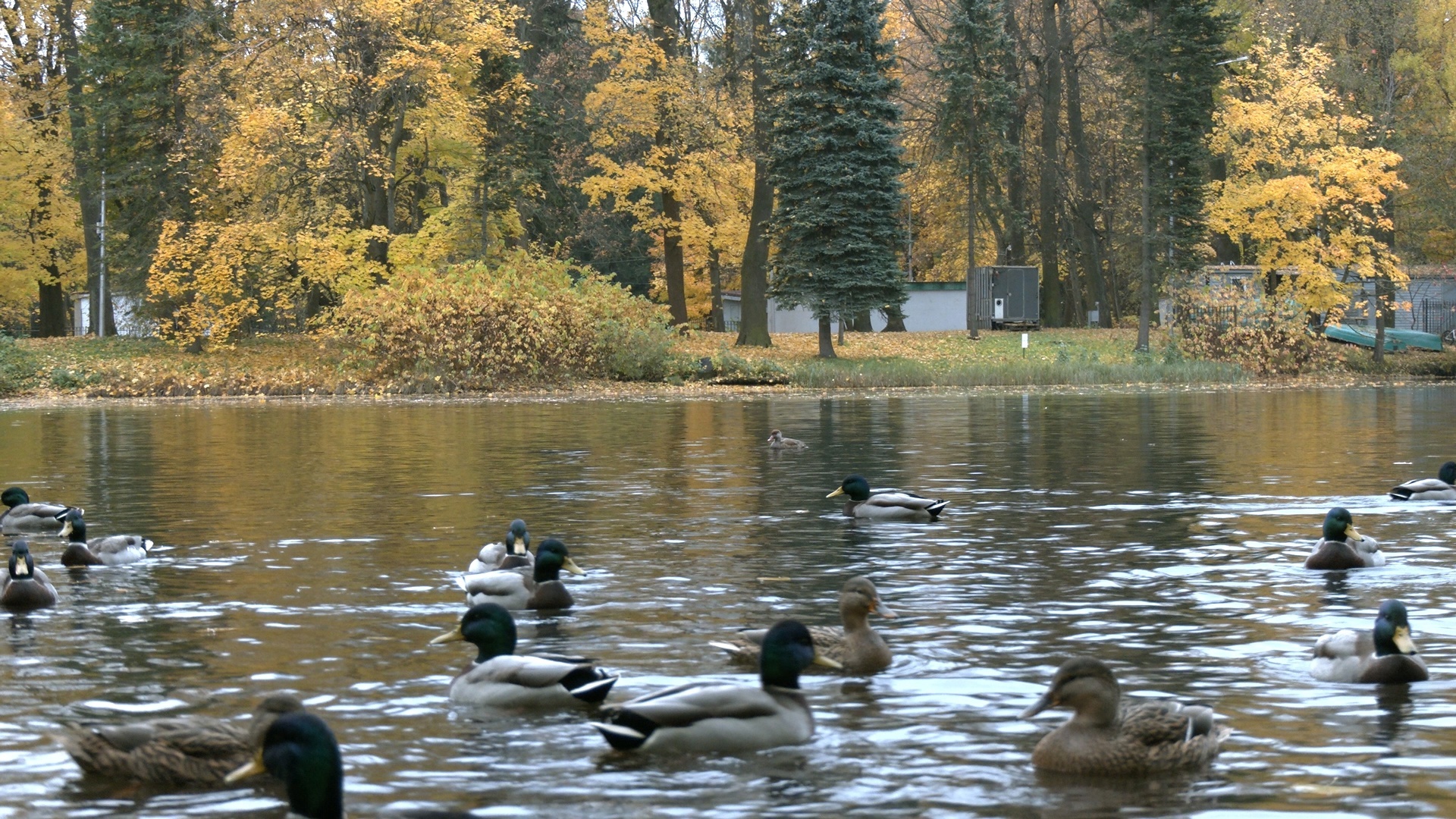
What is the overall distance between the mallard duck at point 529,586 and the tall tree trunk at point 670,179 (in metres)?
42.0

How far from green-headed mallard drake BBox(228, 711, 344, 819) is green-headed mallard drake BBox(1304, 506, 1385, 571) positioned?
962 centimetres

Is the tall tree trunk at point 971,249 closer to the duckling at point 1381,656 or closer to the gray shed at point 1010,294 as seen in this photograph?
the gray shed at point 1010,294

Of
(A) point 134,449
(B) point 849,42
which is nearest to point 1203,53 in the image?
(B) point 849,42

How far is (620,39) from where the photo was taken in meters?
55.0

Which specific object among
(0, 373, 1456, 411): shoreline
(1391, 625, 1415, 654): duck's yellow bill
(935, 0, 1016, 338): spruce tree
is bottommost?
(1391, 625, 1415, 654): duck's yellow bill

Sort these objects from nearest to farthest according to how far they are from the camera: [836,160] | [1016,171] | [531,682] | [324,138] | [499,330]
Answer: [531,682] → [499,330] → [324,138] → [836,160] → [1016,171]

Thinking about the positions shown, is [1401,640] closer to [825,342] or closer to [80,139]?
[825,342]

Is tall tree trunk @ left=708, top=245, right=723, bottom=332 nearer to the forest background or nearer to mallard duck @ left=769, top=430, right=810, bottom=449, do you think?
the forest background

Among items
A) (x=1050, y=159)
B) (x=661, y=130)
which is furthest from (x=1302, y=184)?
(x=661, y=130)

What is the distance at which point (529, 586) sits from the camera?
12.5 meters

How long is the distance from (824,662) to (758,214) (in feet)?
155

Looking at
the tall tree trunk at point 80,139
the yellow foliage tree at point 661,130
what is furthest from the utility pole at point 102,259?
the yellow foliage tree at point 661,130

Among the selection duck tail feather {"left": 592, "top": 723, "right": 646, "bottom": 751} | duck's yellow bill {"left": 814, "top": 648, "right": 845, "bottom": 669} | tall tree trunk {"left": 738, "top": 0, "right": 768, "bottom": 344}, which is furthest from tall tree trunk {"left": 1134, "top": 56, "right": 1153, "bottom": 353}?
duck tail feather {"left": 592, "top": 723, "right": 646, "bottom": 751}

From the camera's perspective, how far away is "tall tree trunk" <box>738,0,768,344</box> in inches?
2162
